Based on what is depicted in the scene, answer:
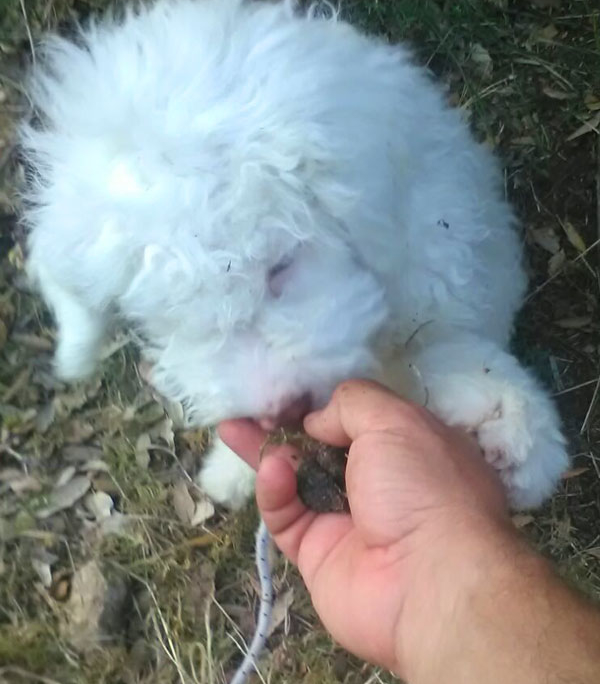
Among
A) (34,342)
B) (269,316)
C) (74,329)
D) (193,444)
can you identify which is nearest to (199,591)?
(193,444)

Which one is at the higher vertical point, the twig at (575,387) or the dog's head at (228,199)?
the dog's head at (228,199)

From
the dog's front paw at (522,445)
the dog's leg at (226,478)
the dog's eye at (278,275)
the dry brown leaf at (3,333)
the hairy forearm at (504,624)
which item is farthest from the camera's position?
the dry brown leaf at (3,333)

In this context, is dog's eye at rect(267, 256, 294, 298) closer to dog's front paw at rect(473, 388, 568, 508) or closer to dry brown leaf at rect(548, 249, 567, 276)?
dog's front paw at rect(473, 388, 568, 508)

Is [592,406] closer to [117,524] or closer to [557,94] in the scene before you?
[557,94]

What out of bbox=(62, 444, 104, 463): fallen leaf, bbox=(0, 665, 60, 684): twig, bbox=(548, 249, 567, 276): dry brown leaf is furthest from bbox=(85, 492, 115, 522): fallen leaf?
bbox=(548, 249, 567, 276): dry brown leaf

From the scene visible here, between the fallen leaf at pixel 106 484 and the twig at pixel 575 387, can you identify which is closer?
the twig at pixel 575 387

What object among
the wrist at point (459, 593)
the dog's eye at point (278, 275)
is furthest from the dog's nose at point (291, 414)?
the wrist at point (459, 593)

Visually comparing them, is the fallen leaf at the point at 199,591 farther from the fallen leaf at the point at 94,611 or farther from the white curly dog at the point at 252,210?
the white curly dog at the point at 252,210
